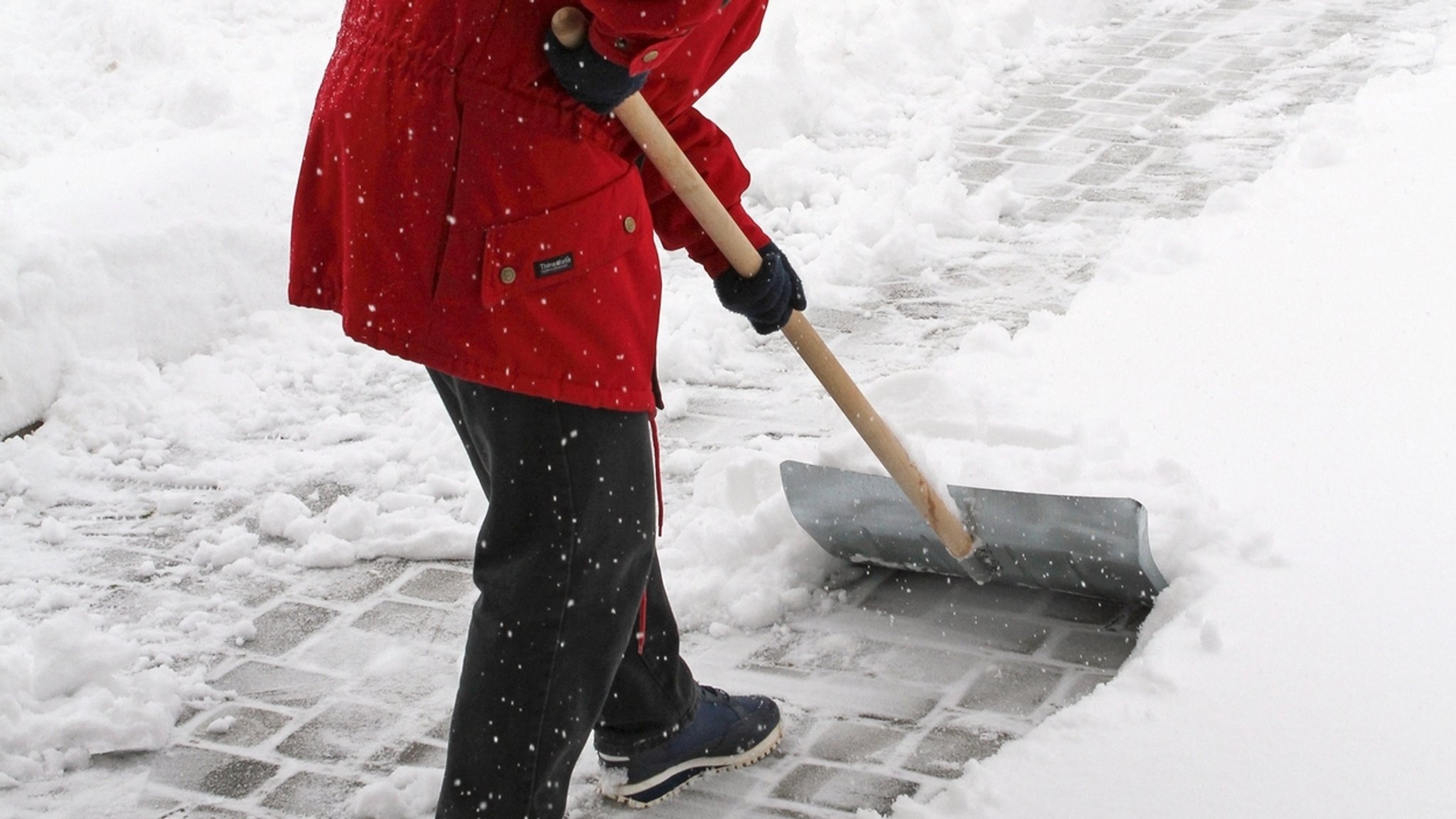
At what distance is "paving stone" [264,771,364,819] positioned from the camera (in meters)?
2.75

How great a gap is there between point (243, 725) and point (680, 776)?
900mm

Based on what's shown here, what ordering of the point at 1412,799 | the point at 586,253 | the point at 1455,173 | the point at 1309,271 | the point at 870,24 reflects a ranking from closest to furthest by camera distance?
the point at 586,253, the point at 1412,799, the point at 1309,271, the point at 1455,173, the point at 870,24

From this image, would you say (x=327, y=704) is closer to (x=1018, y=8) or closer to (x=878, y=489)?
(x=878, y=489)

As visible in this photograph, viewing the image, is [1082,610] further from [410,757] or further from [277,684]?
[277,684]

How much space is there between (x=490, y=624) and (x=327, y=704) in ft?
3.53

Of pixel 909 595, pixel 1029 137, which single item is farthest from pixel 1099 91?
pixel 909 595

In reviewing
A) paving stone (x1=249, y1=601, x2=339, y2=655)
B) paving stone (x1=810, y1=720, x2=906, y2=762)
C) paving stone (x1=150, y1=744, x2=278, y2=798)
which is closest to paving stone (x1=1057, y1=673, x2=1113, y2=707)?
paving stone (x1=810, y1=720, x2=906, y2=762)

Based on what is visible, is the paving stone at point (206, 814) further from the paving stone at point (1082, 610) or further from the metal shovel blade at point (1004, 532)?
the paving stone at point (1082, 610)

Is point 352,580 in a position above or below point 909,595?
above

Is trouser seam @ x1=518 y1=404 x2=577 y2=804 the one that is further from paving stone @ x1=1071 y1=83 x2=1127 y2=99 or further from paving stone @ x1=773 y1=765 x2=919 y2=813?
paving stone @ x1=1071 y1=83 x2=1127 y2=99

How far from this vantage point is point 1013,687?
302 cm

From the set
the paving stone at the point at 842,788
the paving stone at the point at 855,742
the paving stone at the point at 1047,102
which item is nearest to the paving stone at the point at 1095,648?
the paving stone at the point at 855,742

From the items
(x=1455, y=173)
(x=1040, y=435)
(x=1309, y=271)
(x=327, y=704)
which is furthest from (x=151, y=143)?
(x=1455, y=173)

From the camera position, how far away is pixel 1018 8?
784 centimetres
